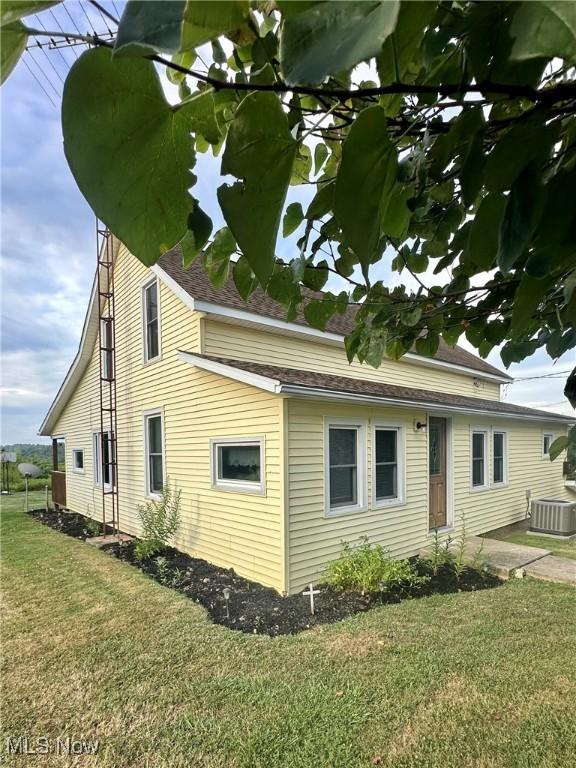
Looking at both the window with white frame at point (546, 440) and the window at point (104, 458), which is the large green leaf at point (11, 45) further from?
the window with white frame at point (546, 440)

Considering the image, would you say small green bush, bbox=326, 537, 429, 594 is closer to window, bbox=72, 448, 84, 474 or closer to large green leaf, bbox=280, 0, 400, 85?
large green leaf, bbox=280, 0, 400, 85

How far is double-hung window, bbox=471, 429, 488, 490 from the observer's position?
1027cm

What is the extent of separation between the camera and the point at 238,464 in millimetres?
7102

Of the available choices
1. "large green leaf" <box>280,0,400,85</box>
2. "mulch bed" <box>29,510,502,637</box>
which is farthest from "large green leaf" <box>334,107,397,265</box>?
"mulch bed" <box>29,510,502,637</box>

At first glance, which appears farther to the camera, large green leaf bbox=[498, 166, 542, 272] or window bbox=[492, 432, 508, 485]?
window bbox=[492, 432, 508, 485]

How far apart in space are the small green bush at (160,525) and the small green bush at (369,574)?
3.18m

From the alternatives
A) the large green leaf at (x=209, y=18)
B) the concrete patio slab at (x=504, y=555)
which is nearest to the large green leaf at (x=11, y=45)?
the large green leaf at (x=209, y=18)

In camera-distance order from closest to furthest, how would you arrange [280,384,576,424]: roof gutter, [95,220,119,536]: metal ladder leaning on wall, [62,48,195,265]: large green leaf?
[62,48,195,265]: large green leaf
[280,384,576,424]: roof gutter
[95,220,119,536]: metal ladder leaning on wall

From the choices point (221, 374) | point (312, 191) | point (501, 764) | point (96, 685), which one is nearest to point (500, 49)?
point (312, 191)

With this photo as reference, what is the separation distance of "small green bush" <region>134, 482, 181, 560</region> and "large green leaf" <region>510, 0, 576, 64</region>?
837cm

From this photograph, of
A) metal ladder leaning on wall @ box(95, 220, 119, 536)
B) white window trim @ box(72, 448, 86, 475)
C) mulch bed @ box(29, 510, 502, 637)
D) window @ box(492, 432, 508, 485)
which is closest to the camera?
mulch bed @ box(29, 510, 502, 637)

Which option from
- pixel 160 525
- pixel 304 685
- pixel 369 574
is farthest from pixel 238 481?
pixel 304 685

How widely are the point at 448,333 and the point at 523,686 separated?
11.6 ft

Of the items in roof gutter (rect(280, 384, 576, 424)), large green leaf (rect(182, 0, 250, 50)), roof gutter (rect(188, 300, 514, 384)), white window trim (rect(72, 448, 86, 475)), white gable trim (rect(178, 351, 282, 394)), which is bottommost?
white window trim (rect(72, 448, 86, 475))
